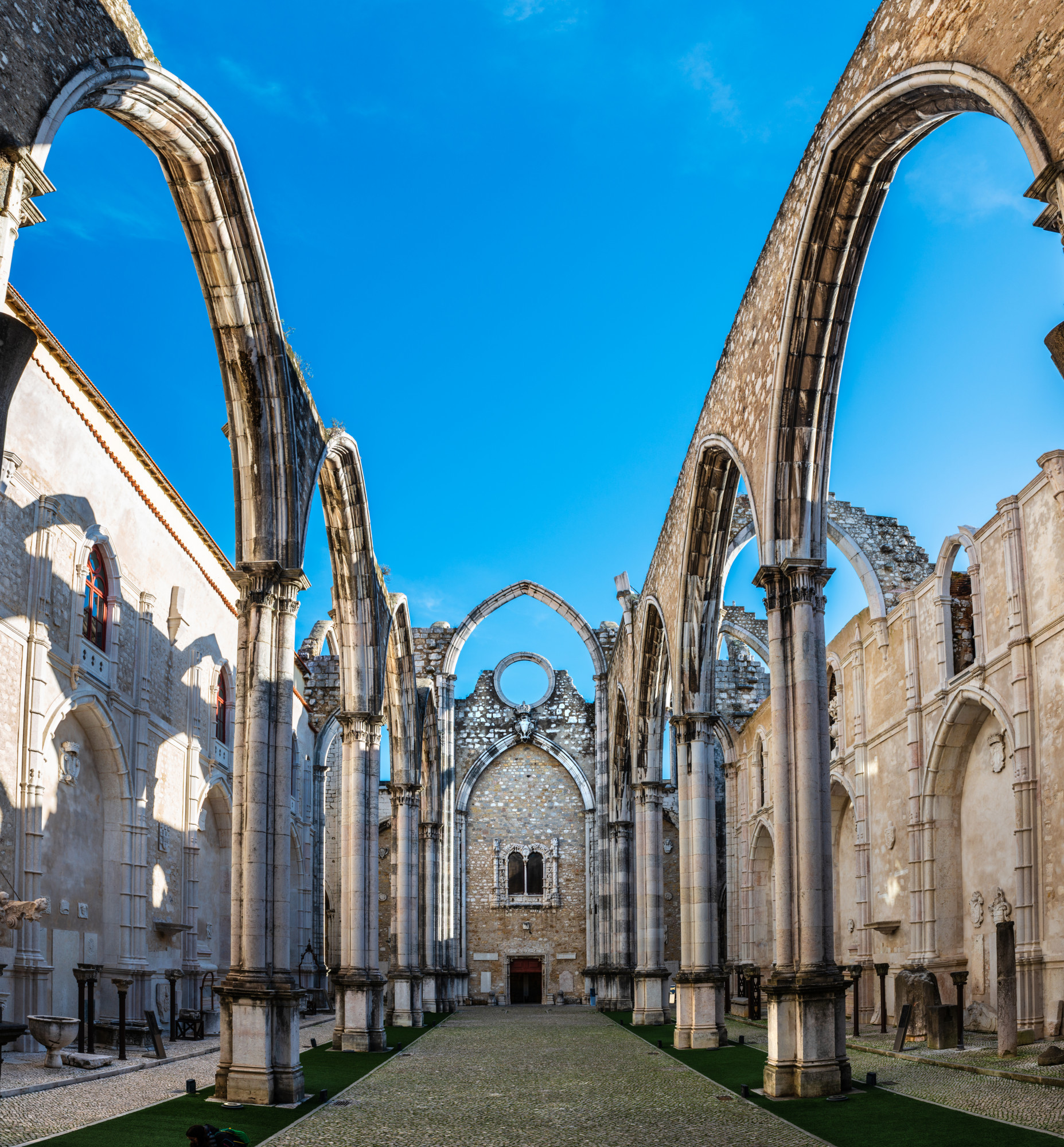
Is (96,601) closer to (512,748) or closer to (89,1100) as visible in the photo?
(89,1100)

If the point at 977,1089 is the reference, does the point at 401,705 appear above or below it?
above

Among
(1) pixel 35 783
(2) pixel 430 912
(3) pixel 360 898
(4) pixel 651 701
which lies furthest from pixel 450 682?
(1) pixel 35 783

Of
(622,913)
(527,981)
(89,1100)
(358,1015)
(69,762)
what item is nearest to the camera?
(89,1100)

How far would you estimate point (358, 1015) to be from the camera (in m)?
15.8

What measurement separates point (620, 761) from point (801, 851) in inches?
733

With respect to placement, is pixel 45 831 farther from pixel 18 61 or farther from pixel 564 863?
pixel 564 863

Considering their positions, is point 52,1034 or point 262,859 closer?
point 262,859

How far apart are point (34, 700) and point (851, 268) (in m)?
10.2

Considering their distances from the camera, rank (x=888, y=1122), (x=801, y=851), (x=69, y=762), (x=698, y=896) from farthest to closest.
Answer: (x=698, y=896) < (x=69, y=762) < (x=801, y=851) < (x=888, y=1122)

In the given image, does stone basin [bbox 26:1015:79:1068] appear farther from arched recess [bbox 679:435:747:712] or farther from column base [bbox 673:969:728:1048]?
arched recess [bbox 679:435:747:712]

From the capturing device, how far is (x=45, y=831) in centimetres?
1459

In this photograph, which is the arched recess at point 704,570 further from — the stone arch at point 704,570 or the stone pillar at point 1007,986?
the stone pillar at point 1007,986

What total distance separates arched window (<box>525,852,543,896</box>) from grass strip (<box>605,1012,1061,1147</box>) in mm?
22769

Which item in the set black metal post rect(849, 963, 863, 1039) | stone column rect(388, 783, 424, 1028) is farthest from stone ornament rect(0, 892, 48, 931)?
stone column rect(388, 783, 424, 1028)
